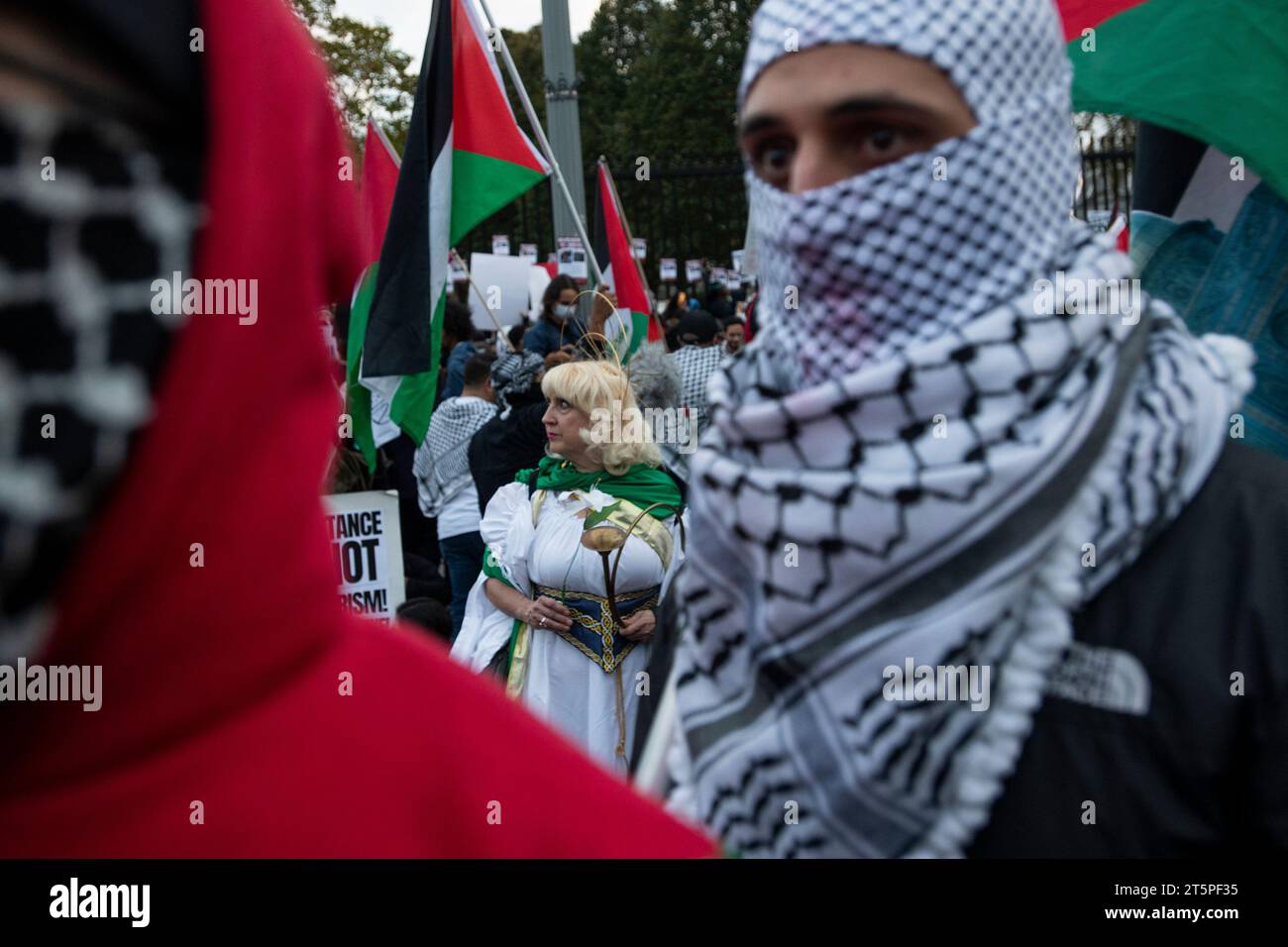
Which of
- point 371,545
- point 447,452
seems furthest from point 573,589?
point 447,452

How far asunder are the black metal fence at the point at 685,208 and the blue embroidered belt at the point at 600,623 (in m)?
14.9

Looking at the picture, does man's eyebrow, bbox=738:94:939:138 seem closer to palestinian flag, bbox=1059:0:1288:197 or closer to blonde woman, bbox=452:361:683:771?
palestinian flag, bbox=1059:0:1288:197

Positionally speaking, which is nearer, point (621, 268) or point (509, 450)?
point (509, 450)

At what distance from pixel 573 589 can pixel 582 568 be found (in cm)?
10

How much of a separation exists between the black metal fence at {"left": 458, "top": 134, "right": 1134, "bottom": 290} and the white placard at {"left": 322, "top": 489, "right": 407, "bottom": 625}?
1468cm

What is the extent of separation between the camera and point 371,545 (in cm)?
507

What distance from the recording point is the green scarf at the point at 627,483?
17.1 ft

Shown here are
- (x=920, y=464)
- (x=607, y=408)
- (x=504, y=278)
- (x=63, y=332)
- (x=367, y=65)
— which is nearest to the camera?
(x=63, y=332)

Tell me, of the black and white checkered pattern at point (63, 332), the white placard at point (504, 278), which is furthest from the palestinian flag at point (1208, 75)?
the white placard at point (504, 278)

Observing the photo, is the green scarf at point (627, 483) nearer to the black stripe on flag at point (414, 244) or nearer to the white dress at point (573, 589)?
the white dress at point (573, 589)

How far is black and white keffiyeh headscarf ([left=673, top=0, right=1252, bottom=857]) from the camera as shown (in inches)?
61.6

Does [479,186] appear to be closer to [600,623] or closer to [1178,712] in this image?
[600,623]

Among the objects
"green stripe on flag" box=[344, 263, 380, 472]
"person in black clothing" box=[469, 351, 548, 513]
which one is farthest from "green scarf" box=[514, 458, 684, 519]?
"green stripe on flag" box=[344, 263, 380, 472]
